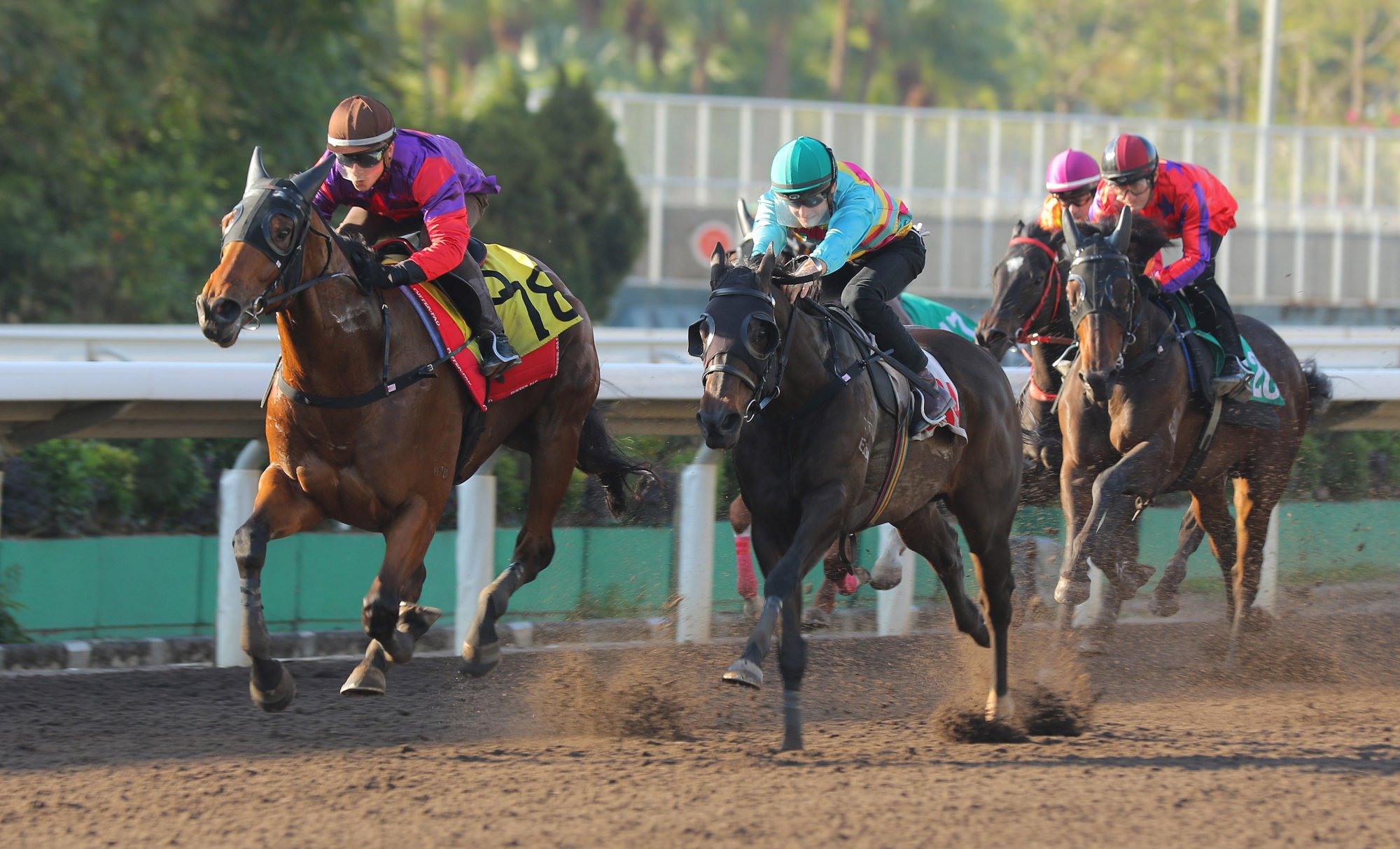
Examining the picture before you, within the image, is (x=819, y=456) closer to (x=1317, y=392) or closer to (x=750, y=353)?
(x=750, y=353)

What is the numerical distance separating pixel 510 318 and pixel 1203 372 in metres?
2.97

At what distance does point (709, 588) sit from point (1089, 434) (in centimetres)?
177

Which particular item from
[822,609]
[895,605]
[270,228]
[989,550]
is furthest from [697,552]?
[270,228]

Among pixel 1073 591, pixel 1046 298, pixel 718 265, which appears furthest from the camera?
pixel 1046 298

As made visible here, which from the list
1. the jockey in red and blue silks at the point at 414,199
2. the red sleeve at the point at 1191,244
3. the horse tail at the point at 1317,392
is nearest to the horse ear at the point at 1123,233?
the red sleeve at the point at 1191,244

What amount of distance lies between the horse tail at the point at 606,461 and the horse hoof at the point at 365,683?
4.57ft

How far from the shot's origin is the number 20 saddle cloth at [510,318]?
532cm

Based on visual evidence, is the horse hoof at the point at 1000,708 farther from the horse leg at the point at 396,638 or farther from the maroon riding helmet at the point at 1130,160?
the maroon riding helmet at the point at 1130,160

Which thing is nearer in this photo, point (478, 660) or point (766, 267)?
point (766, 267)

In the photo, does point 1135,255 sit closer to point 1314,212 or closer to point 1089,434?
point 1089,434

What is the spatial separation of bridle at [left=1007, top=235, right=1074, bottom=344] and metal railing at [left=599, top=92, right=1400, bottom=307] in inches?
502

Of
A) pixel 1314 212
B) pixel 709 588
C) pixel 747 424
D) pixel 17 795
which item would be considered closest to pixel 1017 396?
pixel 709 588

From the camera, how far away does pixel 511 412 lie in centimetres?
585

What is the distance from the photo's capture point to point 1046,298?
692 centimetres
